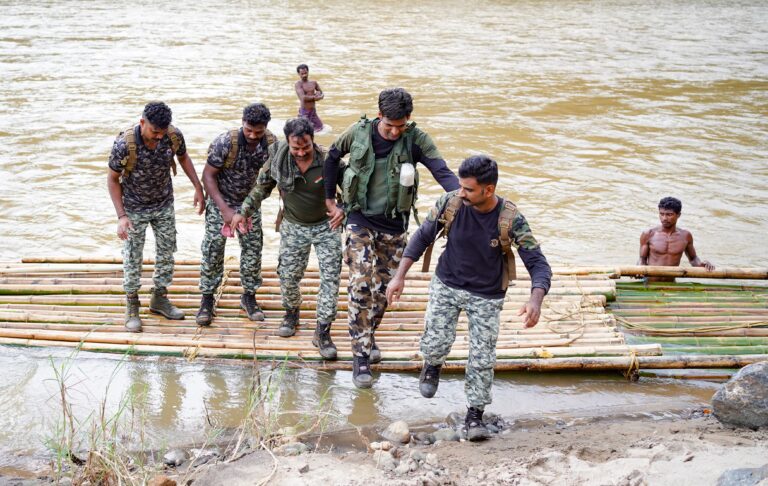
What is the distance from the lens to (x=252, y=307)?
559 cm

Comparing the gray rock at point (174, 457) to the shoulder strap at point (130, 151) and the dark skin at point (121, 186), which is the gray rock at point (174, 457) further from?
the shoulder strap at point (130, 151)

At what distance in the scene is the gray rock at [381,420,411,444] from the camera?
171 inches

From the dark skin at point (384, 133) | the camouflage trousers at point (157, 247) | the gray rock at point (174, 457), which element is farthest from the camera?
the camouflage trousers at point (157, 247)

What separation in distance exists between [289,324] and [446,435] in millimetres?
1434

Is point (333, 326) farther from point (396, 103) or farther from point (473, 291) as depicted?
point (396, 103)

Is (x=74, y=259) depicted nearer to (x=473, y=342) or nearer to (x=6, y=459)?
(x=6, y=459)

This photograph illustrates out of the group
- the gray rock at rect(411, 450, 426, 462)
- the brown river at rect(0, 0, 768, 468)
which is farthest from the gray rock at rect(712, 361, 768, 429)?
the gray rock at rect(411, 450, 426, 462)

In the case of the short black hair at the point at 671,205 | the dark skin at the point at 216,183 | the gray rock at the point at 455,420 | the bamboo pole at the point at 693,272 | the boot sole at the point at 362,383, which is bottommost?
the gray rock at the point at 455,420

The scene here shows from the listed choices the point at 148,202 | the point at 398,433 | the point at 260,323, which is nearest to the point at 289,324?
the point at 260,323

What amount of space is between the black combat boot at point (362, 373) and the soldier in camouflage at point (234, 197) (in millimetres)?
949

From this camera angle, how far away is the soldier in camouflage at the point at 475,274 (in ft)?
12.8

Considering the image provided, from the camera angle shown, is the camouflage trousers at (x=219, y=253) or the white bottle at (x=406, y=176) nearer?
the white bottle at (x=406, y=176)

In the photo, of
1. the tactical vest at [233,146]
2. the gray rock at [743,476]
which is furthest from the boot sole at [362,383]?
the gray rock at [743,476]

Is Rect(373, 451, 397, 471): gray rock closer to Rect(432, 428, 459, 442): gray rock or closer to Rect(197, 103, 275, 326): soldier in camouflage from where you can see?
Rect(432, 428, 459, 442): gray rock
